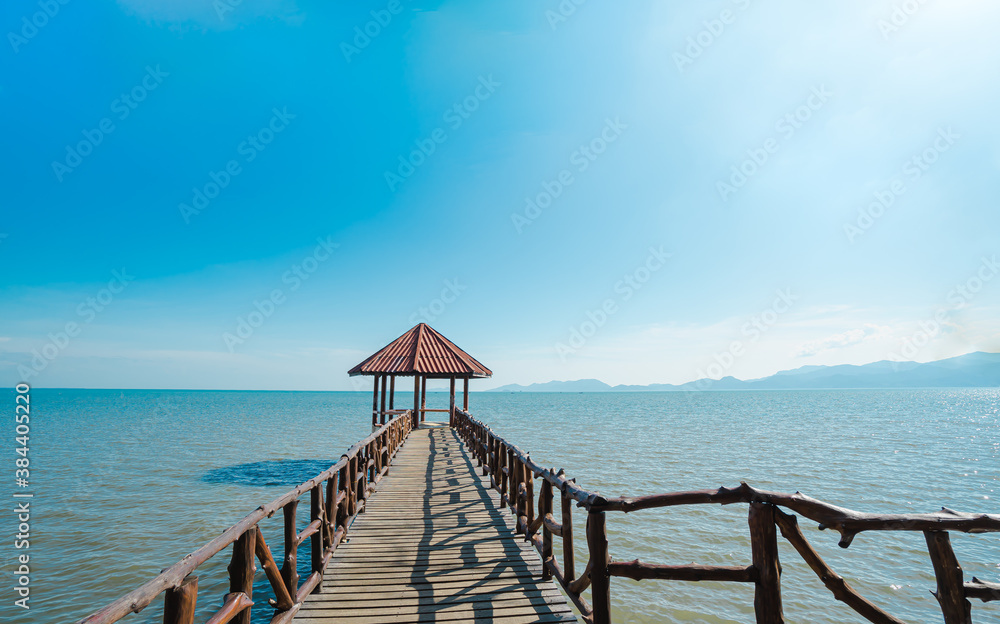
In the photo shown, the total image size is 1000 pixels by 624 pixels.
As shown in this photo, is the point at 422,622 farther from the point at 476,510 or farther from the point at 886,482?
the point at 886,482

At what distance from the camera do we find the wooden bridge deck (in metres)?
4.14

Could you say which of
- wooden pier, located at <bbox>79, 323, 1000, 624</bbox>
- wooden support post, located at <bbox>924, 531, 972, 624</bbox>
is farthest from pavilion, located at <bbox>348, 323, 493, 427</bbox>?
wooden support post, located at <bbox>924, 531, 972, 624</bbox>

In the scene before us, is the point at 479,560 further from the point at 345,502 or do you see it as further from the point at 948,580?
the point at 948,580

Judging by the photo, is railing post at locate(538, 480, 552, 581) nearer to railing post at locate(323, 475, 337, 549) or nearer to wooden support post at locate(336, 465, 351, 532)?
railing post at locate(323, 475, 337, 549)

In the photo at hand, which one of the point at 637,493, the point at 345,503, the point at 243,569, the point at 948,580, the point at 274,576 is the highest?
the point at 948,580

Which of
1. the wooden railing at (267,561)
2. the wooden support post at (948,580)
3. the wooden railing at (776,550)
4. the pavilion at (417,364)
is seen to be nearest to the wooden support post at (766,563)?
the wooden railing at (776,550)

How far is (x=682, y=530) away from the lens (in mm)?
10578

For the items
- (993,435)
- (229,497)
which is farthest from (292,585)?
(993,435)

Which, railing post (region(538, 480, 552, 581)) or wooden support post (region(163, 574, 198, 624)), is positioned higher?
wooden support post (region(163, 574, 198, 624))

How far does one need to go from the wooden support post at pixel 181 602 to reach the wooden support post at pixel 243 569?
63 centimetres

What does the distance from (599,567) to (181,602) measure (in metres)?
2.73

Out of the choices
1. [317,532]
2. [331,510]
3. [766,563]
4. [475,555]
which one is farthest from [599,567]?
[331,510]

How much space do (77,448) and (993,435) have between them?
61.7 meters

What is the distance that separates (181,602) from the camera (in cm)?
248
